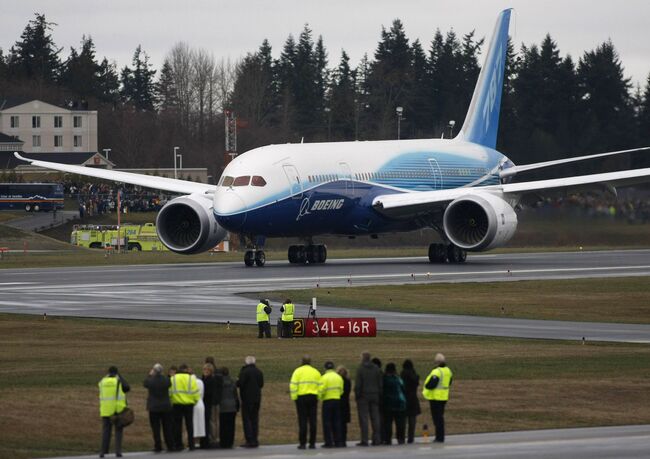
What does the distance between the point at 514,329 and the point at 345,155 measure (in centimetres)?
2696

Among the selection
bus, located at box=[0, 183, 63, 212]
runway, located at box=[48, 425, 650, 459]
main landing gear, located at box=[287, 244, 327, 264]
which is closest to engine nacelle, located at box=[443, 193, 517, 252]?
main landing gear, located at box=[287, 244, 327, 264]

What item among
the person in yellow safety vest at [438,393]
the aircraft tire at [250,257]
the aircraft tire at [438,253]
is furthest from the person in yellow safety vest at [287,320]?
the aircraft tire at [438,253]

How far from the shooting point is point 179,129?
154875 mm

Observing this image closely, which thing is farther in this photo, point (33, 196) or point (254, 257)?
point (33, 196)

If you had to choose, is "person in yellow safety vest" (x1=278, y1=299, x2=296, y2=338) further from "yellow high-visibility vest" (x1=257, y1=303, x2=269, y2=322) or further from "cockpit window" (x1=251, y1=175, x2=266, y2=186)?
"cockpit window" (x1=251, y1=175, x2=266, y2=186)

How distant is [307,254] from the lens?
65250mm

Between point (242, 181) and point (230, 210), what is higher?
point (242, 181)

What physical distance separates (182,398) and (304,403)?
1.92 metres

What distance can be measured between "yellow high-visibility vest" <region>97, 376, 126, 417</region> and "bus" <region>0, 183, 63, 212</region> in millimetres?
92860

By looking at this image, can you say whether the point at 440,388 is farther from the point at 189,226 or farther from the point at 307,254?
the point at 189,226

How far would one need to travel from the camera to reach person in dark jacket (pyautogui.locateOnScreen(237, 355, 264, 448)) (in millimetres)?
23239

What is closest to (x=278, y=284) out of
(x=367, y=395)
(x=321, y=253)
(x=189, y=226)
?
(x=321, y=253)

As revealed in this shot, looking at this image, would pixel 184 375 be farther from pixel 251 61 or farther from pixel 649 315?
pixel 251 61

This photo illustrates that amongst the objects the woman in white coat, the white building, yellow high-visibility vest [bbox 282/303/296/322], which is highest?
the white building
